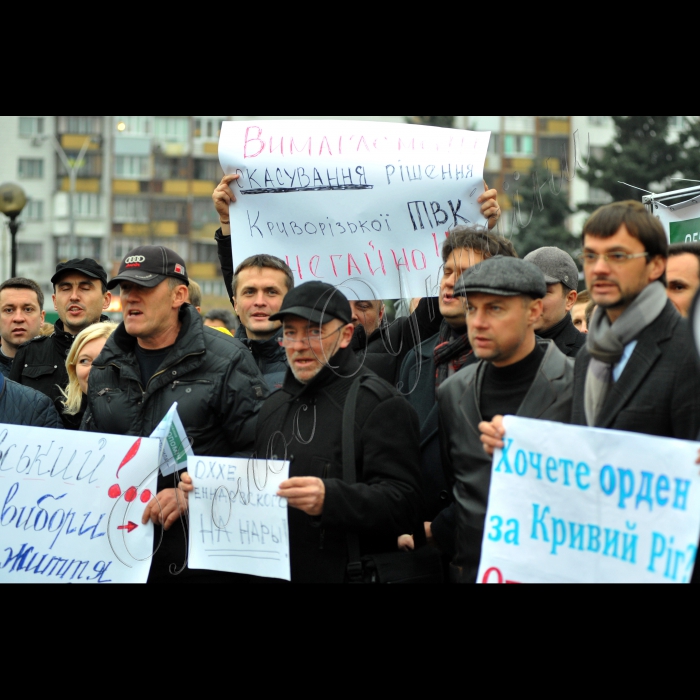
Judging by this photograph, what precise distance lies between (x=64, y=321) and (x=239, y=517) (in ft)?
7.82

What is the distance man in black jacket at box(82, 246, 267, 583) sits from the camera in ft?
13.6

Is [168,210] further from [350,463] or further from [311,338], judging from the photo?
[350,463]

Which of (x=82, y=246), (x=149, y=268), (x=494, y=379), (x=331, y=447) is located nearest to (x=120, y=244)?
(x=82, y=246)

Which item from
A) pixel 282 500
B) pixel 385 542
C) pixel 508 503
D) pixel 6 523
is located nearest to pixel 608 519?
pixel 508 503

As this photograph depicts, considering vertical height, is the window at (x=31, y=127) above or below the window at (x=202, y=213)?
above

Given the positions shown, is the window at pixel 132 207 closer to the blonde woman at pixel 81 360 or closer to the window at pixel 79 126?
the window at pixel 79 126

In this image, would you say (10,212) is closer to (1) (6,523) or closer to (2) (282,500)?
(1) (6,523)

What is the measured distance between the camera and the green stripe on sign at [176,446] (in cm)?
407

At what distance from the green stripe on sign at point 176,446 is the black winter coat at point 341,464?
373 mm

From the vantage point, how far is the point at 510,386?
360cm

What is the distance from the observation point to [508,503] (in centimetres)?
341

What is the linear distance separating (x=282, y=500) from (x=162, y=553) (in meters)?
0.72

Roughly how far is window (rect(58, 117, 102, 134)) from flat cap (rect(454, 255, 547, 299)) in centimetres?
6171

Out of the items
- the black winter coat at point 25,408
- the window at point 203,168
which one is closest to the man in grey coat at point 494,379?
the black winter coat at point 25,408
